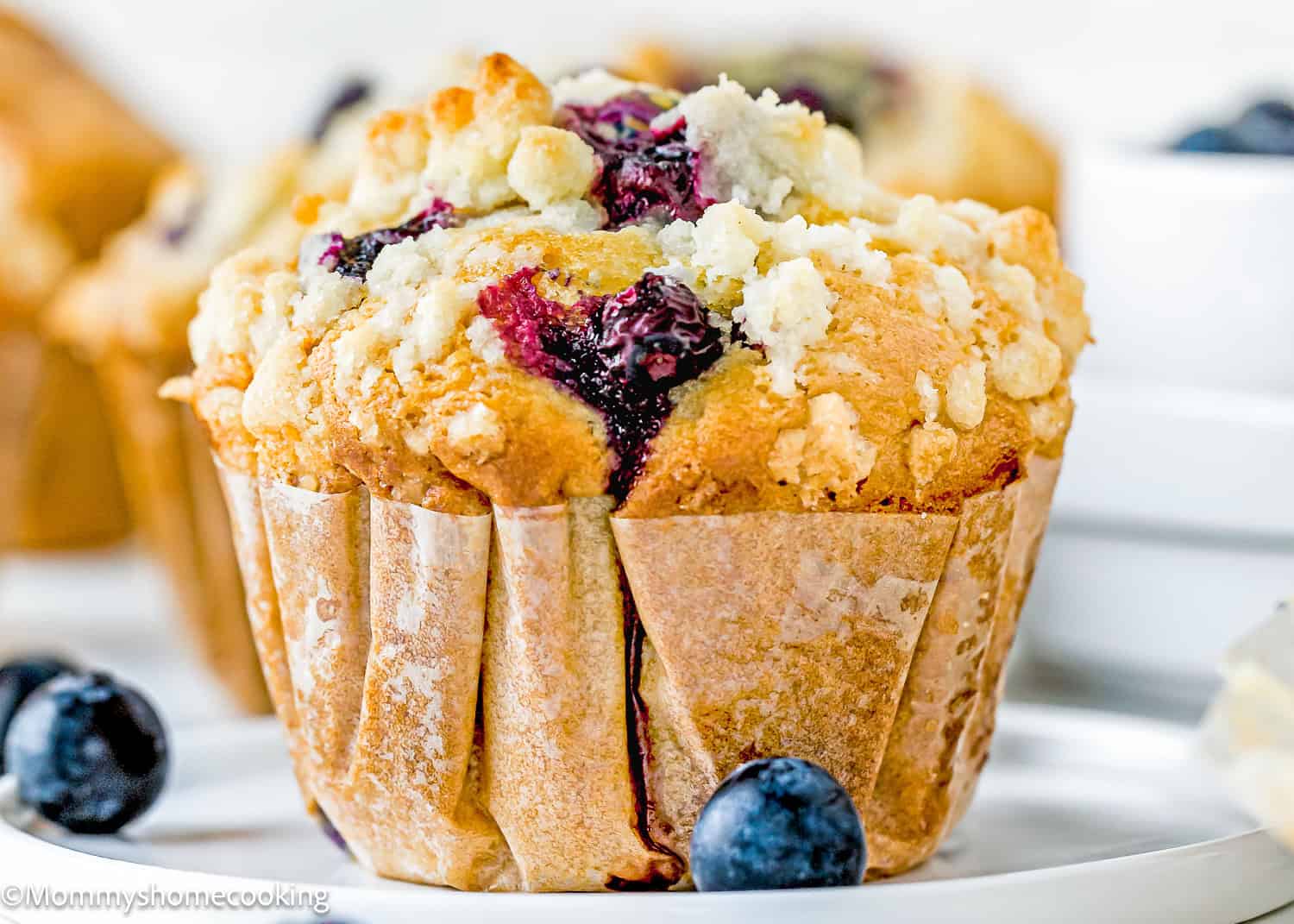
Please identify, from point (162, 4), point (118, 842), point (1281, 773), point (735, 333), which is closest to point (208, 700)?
point (118, 842)

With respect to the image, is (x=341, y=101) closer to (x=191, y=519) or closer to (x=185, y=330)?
(x=185, y=330)

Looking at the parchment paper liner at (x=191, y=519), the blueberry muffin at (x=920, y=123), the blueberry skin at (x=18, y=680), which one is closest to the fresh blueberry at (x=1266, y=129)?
the blueberry muffin at (x=920, y=123)

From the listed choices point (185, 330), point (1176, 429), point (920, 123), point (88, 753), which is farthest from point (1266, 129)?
point (88, 753)

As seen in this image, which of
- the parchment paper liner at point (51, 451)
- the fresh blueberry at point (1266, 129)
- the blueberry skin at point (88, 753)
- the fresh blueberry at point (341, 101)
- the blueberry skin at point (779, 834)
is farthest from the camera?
the parchment paper liner at point (51, 451)

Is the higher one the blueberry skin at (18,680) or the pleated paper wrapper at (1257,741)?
the pleated paper wrapper at (1257,741)

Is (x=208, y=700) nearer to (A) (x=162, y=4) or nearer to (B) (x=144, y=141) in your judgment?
(B) (x=144, y=141)

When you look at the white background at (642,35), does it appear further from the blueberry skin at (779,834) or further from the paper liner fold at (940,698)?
the blueberry skin at (779,834)

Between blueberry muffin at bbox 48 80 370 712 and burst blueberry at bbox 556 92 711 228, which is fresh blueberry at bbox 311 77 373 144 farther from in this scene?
burst blueberry at bbox 556 92 711 228

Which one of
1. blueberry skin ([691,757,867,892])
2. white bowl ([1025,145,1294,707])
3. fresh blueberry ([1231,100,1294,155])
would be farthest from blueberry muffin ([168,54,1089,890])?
fresh blueberry ([1231,100,1294,155])
